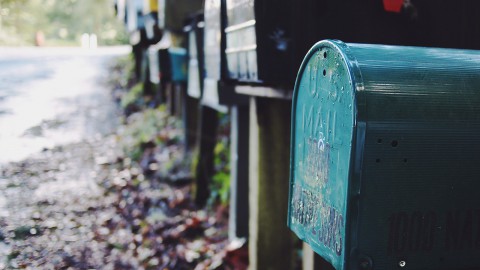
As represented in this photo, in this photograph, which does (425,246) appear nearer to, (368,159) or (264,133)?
(368,159)

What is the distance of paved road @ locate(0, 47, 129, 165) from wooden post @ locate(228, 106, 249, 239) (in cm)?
255

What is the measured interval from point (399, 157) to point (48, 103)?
25.3 ft

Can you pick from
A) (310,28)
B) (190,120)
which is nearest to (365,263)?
(310,28)

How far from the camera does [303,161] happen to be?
1.93 meters

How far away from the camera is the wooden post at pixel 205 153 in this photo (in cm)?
566

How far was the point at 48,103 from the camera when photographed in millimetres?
8266

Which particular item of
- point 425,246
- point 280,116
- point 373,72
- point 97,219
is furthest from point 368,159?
point 97,219

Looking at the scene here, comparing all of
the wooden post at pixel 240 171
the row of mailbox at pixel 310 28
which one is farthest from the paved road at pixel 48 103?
the row of mailbox at pixel 310 28

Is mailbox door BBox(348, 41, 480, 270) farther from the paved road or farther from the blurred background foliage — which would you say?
the blurred background foliage

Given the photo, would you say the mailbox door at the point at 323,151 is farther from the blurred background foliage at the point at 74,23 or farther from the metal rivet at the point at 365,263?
the blurred background foliage at the point at 74,23

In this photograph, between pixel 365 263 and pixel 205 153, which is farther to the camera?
pixel 205 153

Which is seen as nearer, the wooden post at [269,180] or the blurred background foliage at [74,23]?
the wooden post at [269,180]

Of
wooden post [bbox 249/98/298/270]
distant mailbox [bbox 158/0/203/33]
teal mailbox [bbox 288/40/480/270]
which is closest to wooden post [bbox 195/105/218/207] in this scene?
distant mailbox [bbox 158/0/203/33]

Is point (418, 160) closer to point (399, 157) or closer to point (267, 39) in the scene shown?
point (399, 157)
